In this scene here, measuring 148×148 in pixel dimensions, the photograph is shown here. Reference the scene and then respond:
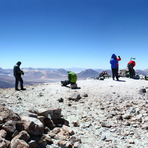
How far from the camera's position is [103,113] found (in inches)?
338

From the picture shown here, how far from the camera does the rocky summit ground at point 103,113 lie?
582 centimetres

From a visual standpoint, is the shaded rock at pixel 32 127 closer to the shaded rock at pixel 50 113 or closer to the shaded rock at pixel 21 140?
the shaded rock at pixel 21 140

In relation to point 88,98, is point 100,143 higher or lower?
lower

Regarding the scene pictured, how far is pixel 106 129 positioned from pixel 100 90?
22.8 feet

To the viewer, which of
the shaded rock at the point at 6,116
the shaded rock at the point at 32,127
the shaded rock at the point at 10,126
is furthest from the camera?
the shaded rock at the point at 6,116

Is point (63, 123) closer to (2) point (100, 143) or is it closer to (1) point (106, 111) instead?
(2) point (100, 143)

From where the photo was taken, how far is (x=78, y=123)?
24.0 feet

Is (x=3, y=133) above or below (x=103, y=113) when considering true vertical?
above

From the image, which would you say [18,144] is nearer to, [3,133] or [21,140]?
[21,140]

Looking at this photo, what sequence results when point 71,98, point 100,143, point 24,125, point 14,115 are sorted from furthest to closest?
1. point 71,98
2. point 100,143
3. point 14,115
4. point 24,125

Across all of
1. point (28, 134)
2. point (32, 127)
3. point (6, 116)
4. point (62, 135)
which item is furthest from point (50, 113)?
point (28, 134)

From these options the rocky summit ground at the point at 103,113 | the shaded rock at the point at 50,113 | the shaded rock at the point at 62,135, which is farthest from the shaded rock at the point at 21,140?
the shaded rock at the point at 50,113

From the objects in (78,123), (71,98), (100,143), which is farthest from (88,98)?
(100,143)

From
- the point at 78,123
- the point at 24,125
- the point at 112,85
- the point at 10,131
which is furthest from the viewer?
the point at 112,85
